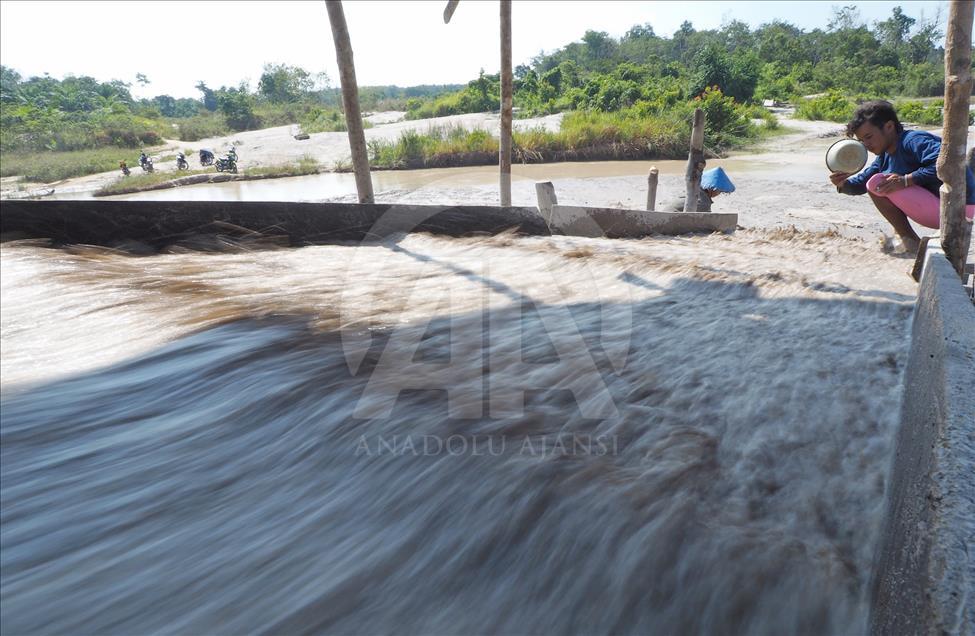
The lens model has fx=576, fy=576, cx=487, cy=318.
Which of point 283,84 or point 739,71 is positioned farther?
point 283,84

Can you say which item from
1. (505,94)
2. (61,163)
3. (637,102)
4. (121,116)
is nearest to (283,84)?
(121,116)

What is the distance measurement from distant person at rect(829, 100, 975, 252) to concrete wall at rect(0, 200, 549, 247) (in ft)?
8.19

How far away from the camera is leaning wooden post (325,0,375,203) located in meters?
6.07

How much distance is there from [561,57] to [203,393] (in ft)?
180

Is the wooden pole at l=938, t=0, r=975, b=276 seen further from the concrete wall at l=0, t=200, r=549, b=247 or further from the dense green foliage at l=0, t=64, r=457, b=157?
the dense green foliage at l=0, t=64, r=457, b=157

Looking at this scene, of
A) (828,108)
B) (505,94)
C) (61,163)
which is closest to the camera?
(505,94)

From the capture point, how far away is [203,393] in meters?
2.66

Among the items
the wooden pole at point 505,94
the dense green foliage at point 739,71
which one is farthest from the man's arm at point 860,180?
the dense green foliage at point 739,71

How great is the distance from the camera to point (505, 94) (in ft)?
25.7

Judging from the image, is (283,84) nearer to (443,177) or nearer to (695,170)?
(443,177)

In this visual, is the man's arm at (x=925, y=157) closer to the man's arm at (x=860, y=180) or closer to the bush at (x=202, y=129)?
the man's arm at (x=860, y=180)

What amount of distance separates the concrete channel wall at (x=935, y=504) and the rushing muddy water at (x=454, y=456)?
20 cm

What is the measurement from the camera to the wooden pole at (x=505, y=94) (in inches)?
291

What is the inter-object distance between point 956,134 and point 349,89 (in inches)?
209
